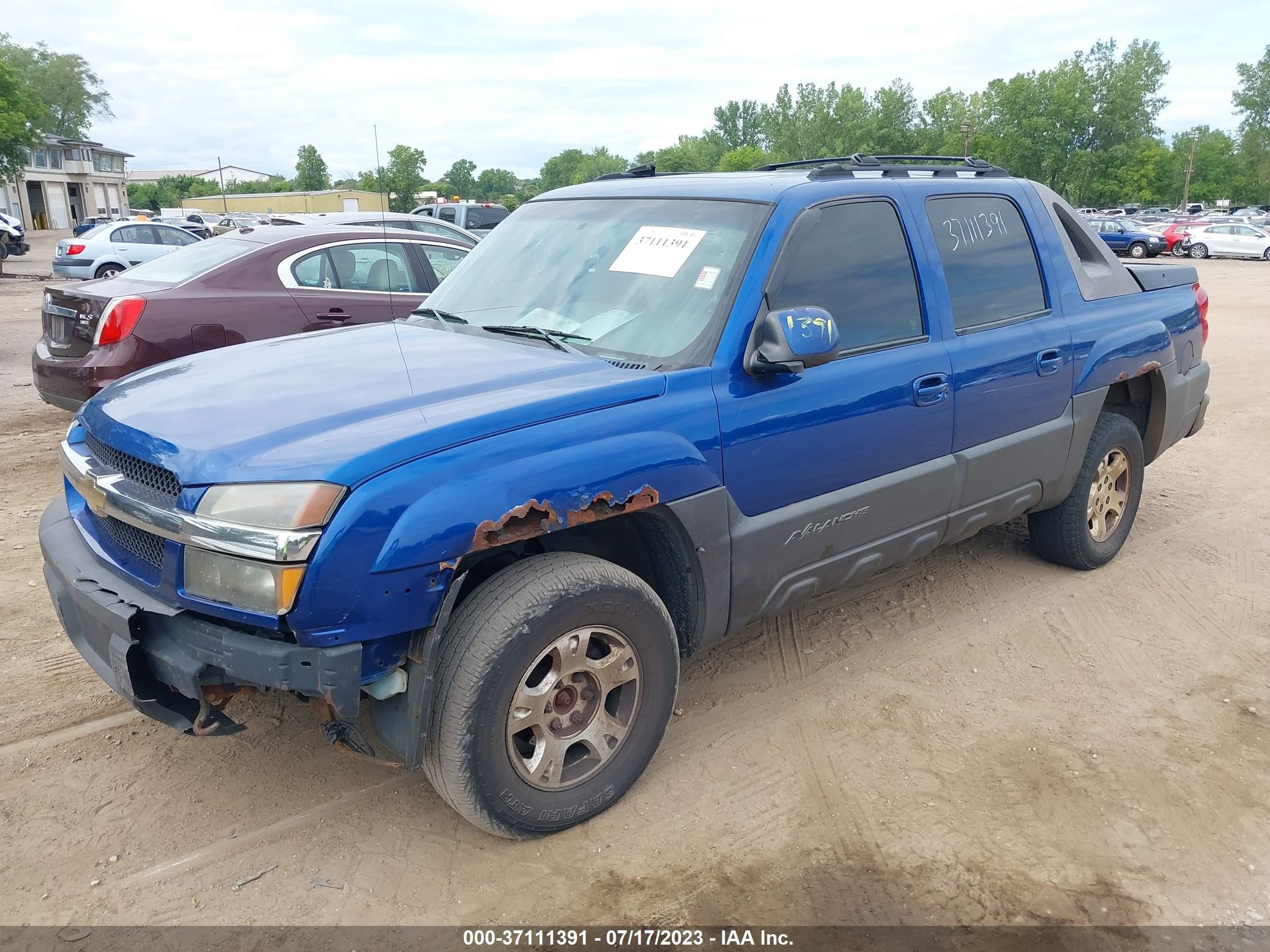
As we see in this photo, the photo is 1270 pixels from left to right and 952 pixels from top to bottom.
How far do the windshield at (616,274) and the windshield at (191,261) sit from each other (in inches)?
141

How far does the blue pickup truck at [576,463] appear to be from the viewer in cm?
249

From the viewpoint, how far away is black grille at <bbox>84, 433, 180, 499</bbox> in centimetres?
263

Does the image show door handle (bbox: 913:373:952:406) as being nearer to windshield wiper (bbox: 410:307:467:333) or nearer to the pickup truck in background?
windshield wiper (bbox: 410:307:467:333)

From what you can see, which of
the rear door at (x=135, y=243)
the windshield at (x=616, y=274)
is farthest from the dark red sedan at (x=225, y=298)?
the rear door at (x=135, y=243)

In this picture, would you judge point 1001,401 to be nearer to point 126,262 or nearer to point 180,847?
point 180,847

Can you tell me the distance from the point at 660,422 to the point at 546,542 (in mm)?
539

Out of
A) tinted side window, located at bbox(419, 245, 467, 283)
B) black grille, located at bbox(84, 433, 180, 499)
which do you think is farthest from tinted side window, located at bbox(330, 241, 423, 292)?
black grille, located at bbox(84, 433, 180, 499)

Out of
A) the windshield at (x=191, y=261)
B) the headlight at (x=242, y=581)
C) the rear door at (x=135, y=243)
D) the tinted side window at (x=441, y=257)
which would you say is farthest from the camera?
the rear door at (x=135, y=243)

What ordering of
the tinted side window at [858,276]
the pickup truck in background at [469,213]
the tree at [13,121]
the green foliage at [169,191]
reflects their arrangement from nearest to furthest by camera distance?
the tinted side window at [858,276] < the pickup truck in background at [469,213] < the tree at [13,121] < the green foliage at [169,191]

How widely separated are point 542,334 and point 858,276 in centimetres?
121

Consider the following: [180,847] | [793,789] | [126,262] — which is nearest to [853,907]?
[793,789]

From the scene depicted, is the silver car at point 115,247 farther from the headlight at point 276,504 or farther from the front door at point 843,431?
the headlight at point 276,504

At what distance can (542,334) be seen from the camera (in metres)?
3.45

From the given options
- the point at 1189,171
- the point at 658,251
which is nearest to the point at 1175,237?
the point at 658,251
